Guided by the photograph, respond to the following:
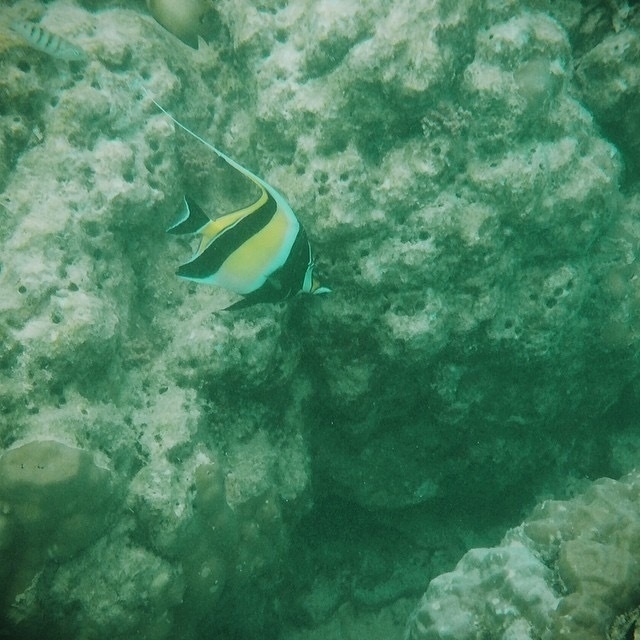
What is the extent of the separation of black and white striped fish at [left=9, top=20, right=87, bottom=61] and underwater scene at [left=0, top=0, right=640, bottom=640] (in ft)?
0.10

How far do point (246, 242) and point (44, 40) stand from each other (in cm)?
209

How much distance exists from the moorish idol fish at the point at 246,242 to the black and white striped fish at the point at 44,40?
142 centimetres

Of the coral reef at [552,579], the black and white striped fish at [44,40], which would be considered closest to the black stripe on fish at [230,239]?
the black and white striped fish at [44,40]

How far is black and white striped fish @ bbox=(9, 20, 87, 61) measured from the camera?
3115mm

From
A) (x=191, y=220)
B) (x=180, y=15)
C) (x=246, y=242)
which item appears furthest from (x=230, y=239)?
(x=180, y=15)

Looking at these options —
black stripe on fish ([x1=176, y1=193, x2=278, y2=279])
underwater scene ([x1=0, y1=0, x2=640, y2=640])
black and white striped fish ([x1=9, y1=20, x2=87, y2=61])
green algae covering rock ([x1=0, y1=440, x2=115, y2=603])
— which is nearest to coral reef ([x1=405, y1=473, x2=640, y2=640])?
underwater scene ([x1=0, y1=0, x2=640, y2=640])

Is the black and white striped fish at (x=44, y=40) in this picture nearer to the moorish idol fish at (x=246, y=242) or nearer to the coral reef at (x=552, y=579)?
the moorish idol fish at (x=246, y=242)

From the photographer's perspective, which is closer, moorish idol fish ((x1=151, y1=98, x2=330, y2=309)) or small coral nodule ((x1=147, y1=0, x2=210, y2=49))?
moorish idol fish ((x1=151, y1=98, x2=330, y2=309))

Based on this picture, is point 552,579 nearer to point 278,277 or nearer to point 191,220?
point 278,277

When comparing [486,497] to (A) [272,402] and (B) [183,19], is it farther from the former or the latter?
(B) [183,19]

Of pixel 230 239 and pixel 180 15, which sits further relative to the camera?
pixel 180 15

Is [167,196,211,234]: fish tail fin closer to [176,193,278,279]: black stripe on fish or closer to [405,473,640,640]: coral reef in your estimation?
[176,193,278,279]: black stripe on fish

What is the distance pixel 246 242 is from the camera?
7.73 feet

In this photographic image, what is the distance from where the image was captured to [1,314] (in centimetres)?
288
